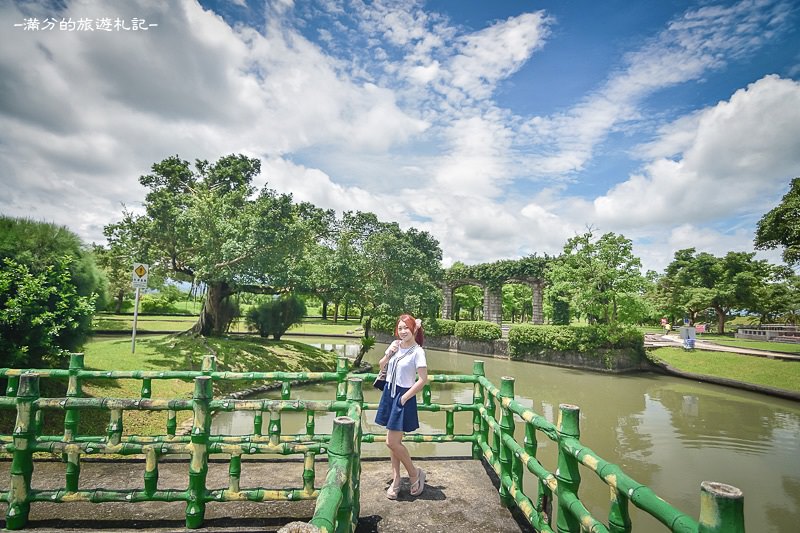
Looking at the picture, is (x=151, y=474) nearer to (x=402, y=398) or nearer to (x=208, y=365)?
(x=208, y=365)

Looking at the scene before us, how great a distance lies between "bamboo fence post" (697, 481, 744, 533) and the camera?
126cm

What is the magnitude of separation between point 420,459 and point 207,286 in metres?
16.2

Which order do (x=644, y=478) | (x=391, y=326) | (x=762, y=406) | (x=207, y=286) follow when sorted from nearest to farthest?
(x=644, y=478) < (x=762, y=406) < (x=207, y=286) < (x=391, y=326)

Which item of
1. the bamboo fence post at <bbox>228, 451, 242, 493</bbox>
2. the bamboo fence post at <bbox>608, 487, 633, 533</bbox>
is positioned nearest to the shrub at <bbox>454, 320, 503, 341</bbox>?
the bamboo fence post at <bbox>228, 451, 242, 493</bbox>

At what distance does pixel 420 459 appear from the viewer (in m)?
4.91

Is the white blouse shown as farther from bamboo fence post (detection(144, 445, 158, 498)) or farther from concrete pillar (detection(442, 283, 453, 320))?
concrete pillar (detection(442, 283, 453, 320))

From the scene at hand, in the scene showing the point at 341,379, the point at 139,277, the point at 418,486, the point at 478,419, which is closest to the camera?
the point at 418,486

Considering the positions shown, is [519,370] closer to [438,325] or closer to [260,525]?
[438,325]

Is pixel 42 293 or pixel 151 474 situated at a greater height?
pixel 42 293

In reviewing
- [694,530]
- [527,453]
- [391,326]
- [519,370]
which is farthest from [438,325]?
[694,530]

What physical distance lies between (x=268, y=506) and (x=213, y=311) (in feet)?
54.2

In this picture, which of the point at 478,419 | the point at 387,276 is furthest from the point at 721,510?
the point at 387,276

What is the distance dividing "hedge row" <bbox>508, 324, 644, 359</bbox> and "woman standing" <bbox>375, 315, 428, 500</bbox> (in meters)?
19.7

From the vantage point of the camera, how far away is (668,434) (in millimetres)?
10234
